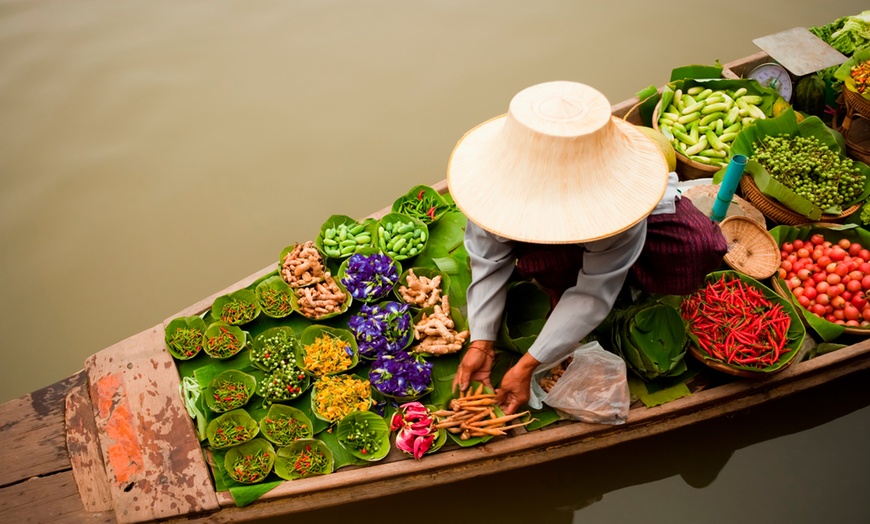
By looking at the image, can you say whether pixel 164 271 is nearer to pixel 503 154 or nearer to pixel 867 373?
pixel 503 154

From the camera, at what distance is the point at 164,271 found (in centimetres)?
369

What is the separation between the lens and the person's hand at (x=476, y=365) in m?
2.42

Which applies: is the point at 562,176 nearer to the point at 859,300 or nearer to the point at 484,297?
the point at 484,297

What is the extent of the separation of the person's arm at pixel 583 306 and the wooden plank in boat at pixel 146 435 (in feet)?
4.10

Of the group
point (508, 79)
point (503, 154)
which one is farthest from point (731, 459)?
point (508, 79)

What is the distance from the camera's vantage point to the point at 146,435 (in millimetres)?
2439

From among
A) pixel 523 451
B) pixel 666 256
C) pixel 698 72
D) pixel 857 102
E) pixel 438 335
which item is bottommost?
pixel 523 451

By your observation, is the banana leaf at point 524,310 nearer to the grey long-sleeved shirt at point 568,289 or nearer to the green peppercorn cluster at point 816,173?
the grey long-sleeved shirt at point 568,289

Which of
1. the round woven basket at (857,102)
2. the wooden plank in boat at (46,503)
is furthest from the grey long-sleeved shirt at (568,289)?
the wooden plank in boat at (46,503)

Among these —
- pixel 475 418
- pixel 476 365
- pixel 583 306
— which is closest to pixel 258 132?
pixel 476 365

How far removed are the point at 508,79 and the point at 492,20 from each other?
65 centimetres

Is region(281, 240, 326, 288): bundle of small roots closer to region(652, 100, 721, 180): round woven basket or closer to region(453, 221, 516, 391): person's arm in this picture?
region(453, 221, 516, 391): person's arm

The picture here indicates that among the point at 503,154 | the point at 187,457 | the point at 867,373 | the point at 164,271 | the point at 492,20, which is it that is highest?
the point at 492,20

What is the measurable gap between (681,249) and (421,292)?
3.62 ft
